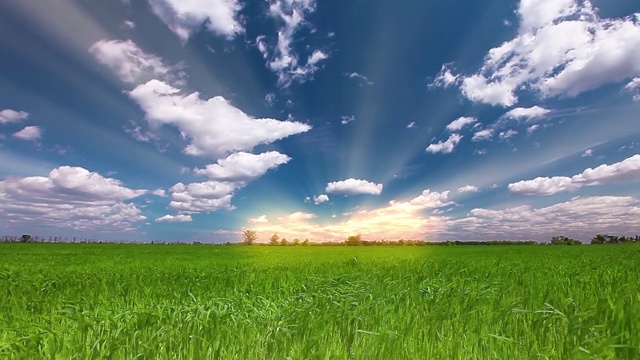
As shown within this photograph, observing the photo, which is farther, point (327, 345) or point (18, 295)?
point (18, 295)

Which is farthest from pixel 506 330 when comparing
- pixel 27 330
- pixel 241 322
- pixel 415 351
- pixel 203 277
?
pixel 203 277

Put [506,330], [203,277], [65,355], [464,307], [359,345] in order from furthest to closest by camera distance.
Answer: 1. [203,277]
2. [464,307]
3. [506,330]
4. [359,345]
5. [65,355]

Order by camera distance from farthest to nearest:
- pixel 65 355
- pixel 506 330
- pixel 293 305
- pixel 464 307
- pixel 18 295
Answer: pixel 18 295, pixel 293 305, pixel 464 307, pixel 506 330, pixel 65 355

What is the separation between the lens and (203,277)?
30.6ft

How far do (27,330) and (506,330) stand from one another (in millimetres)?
5173

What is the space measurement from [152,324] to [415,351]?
106 inches

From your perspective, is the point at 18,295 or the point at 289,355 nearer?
the point at 289,355

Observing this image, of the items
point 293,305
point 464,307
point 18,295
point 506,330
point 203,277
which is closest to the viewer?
point 506,330

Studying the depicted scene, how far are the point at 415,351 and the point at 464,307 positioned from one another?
1.89m

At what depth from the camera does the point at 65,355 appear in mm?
3309

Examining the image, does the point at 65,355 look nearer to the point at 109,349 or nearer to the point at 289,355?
the point at 109,349

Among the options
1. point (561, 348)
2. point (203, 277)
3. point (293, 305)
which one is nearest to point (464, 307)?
point (561, 348)

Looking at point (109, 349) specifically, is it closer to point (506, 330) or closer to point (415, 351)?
A: point (415, 351)

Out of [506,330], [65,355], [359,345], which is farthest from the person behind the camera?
[506,330]
